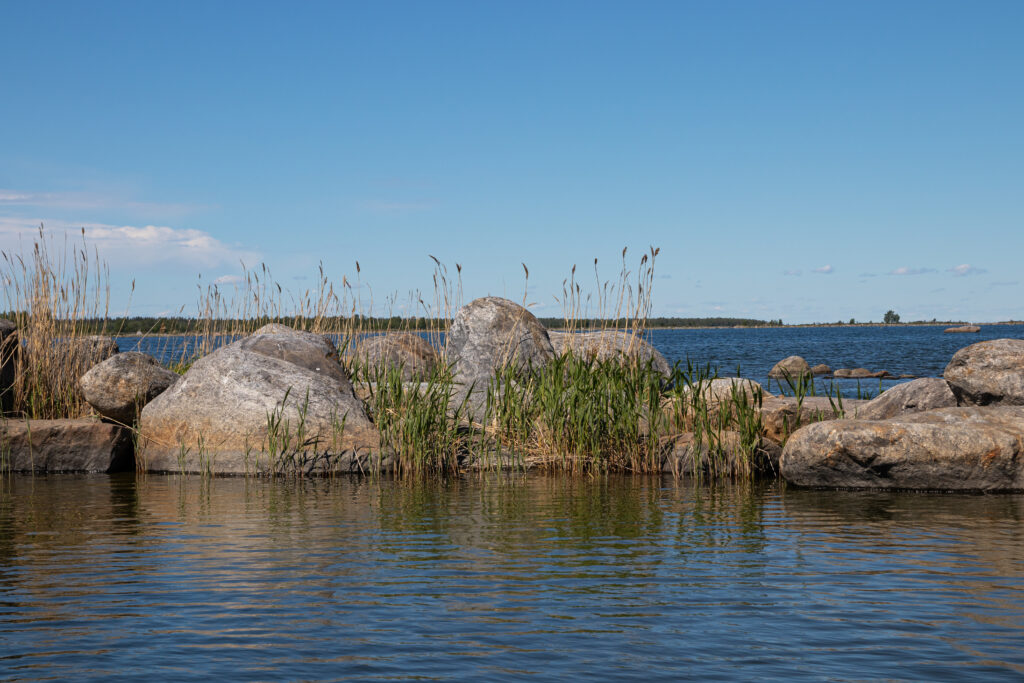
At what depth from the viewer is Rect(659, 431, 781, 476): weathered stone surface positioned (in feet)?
38.3

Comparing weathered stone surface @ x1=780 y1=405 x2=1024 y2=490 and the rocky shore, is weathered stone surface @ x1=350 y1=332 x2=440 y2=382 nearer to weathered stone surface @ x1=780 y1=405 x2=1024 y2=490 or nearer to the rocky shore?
the rocky shore

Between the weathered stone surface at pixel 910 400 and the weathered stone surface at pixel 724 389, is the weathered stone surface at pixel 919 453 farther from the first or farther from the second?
the weathered stone surface at pixel 910 400

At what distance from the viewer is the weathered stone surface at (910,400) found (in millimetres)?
13539

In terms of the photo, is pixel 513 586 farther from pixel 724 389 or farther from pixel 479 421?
pixel 724 389

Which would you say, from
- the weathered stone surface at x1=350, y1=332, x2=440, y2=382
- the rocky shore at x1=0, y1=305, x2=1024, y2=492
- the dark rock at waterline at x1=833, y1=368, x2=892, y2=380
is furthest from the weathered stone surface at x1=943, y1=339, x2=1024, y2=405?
the dark rock at waterline at x1=833, y1=368, x2=892, y2=380

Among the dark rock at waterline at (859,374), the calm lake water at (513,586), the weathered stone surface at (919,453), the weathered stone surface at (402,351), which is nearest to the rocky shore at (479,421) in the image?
the weathered stone surface at (919,453)

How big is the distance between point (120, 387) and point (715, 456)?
27.7 ft

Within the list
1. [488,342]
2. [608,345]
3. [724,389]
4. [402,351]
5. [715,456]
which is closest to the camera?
[715,456]

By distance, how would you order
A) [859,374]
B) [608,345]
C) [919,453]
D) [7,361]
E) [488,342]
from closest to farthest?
[919,453] < [608,345] < [7,361] < [488,342] < [859,374]

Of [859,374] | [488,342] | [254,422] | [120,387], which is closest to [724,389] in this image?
[488,342]

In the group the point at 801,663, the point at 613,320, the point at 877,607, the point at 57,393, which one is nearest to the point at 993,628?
the point at 877,607

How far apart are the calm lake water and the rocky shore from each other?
0.63 m

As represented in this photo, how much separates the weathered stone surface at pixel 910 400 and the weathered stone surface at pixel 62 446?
35.0 ft

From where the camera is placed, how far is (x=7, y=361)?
545 inches
